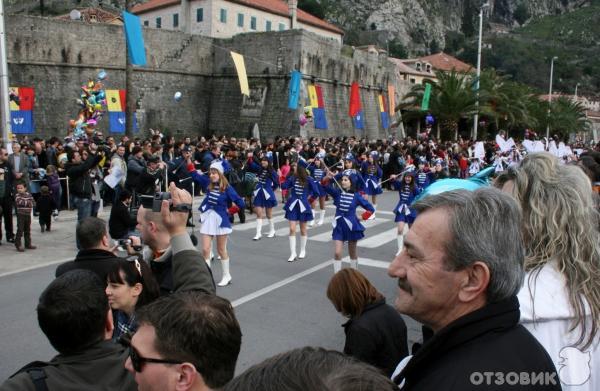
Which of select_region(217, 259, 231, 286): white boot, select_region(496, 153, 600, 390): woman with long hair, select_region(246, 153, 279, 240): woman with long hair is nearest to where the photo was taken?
select_region(496, 153, 600, 390): woman with long hair

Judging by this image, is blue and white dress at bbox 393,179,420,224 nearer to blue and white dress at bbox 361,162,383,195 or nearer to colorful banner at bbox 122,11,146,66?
blue and white dress at bbox 361,162,383,195

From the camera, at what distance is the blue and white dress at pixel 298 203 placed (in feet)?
34.7

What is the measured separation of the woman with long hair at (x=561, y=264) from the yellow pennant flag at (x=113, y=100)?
80.7 feet

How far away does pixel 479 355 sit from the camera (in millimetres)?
1441

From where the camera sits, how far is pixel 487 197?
67.2 inches

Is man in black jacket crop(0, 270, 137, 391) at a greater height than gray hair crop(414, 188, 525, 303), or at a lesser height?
lesser

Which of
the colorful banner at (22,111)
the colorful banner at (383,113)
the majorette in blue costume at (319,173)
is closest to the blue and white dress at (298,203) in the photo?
the majorette in blue costume at (319,173)

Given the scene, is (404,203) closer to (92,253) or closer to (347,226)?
(347,226)

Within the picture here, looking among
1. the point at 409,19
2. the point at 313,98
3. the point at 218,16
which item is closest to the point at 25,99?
the point at 313,98

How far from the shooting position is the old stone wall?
89.9 feet

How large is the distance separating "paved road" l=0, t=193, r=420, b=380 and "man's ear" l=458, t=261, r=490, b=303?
4.09 metres

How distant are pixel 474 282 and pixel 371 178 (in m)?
14.0

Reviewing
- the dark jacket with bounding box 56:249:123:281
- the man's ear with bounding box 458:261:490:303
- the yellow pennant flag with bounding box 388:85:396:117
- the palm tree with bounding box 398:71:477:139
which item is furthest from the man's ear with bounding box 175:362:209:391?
the yellow pennant flag with bounding box 388:85:396:117

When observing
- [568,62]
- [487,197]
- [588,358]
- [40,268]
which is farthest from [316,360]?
[568,62]
